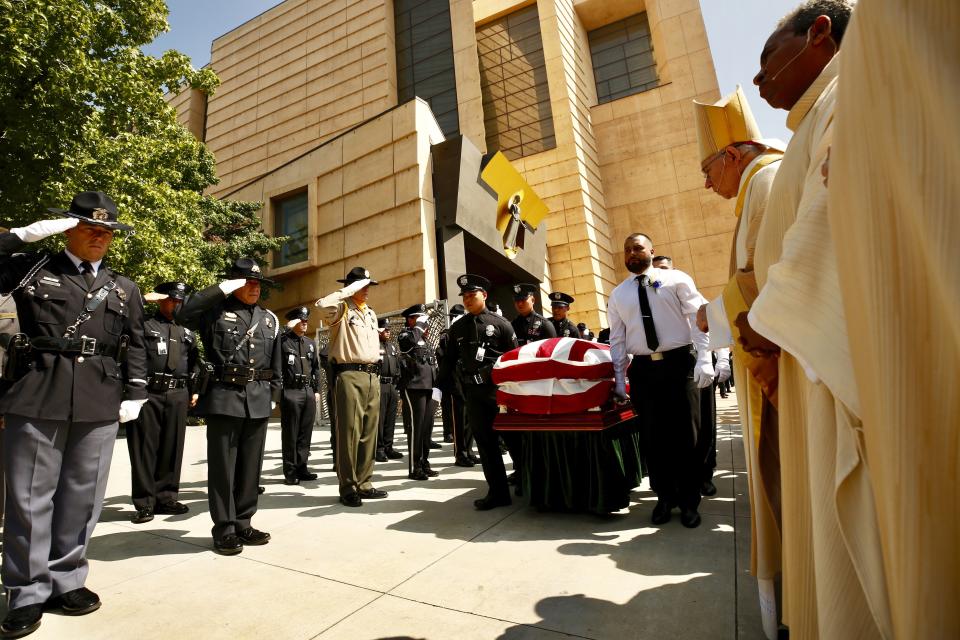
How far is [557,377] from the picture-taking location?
11.8ft

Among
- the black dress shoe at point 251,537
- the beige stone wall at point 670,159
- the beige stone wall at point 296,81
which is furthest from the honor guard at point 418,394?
the beige stone wall at point 296,81

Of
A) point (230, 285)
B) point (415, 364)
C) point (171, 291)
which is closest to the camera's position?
point (230, 285)

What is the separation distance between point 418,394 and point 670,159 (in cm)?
2105

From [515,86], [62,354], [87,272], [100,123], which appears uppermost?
[515,86]

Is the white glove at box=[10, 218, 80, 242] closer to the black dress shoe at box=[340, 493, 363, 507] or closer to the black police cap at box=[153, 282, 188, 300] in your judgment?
the black police cap at box=[153, 282, 188, 300]

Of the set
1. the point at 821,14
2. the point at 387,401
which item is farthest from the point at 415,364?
the point at 821,14

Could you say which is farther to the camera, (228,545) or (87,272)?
(228,545)

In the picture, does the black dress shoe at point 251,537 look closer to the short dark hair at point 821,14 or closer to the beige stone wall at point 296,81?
the short dark hair at point 821,14

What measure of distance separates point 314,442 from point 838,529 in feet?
33.4

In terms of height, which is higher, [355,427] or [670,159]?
[670,159]

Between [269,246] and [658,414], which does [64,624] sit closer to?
[658,414]

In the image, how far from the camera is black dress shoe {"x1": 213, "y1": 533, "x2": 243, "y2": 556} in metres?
3.14

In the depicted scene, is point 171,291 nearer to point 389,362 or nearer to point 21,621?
point 389,362

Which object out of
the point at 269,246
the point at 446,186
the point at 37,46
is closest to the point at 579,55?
the point at 446,186
